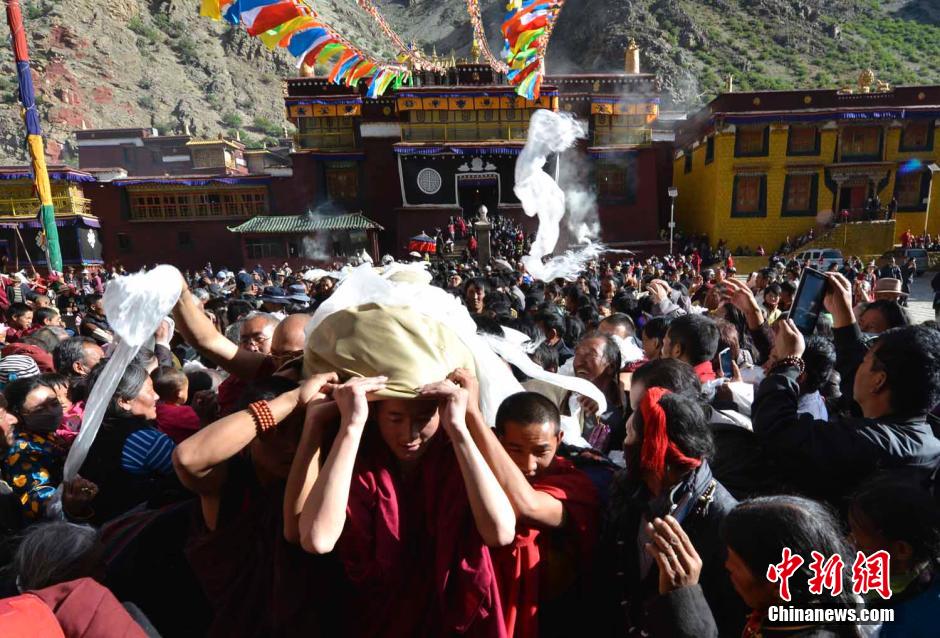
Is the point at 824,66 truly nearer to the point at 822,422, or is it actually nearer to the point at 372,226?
the point at 372,226

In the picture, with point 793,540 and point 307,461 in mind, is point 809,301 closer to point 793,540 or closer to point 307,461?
point 793,540

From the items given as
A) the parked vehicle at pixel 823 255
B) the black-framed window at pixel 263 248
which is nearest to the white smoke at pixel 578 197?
the parked vehicle at pixel 823 255

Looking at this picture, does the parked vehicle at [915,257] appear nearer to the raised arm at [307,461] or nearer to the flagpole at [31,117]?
the raised arm at [307,461]

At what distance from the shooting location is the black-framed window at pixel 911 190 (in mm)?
26016

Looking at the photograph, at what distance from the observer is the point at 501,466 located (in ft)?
5.24

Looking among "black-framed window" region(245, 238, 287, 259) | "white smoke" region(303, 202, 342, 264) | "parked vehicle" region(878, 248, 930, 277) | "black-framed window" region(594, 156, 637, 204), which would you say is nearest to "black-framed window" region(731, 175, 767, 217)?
"black-framed window" region(594, 156, 637, 204)

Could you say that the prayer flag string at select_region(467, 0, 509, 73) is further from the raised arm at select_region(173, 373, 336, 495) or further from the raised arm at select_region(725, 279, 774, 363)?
the raised arm at select_region(173, 373, 336, 495)

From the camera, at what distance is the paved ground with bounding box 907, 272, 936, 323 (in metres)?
14.0

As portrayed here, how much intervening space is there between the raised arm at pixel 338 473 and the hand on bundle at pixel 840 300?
2.77 metres

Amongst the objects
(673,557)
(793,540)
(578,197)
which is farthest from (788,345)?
(578,197)

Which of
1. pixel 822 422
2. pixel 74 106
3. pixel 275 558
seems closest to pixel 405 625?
pixel 275 558

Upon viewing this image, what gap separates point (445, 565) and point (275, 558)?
543 millimetres

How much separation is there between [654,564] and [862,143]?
105 ft

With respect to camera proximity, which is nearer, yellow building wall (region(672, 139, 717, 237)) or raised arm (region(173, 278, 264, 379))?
raised arm (region(173, 278, 264, 379))
